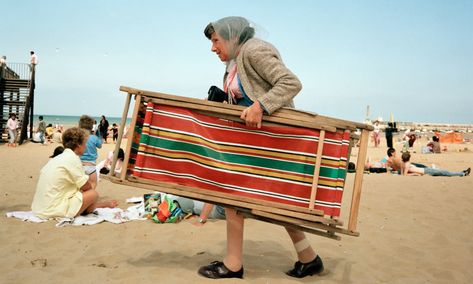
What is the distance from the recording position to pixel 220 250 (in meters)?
4.69

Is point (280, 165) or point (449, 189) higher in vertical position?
point (280, 165)

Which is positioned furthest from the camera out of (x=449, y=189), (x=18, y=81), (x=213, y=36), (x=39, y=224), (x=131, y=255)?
(x=18, y=81)

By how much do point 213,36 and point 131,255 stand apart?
7.86ft

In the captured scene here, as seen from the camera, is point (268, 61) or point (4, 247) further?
point (4, 247)

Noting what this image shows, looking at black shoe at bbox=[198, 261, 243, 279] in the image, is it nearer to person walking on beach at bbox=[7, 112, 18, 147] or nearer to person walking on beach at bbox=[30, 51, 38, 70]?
person walking on beach at bbox=[7, 112, 18, 147]

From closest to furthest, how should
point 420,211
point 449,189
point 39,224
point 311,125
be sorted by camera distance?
point 311,125, point 39,224, point 420,211, point 449,189

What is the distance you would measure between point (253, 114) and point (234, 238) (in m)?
1.11

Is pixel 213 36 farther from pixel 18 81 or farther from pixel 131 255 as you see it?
pixel 18 81

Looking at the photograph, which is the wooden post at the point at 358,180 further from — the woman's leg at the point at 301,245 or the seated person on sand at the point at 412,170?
the seated person on sand at the point at 412,170

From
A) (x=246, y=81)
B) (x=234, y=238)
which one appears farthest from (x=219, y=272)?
(x=246, y=81)

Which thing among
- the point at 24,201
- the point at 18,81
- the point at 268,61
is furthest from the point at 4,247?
the point at 18,81

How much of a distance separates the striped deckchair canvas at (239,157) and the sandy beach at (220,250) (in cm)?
94

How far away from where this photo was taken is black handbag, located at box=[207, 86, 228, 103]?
354 centimetres

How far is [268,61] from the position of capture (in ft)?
10.6
